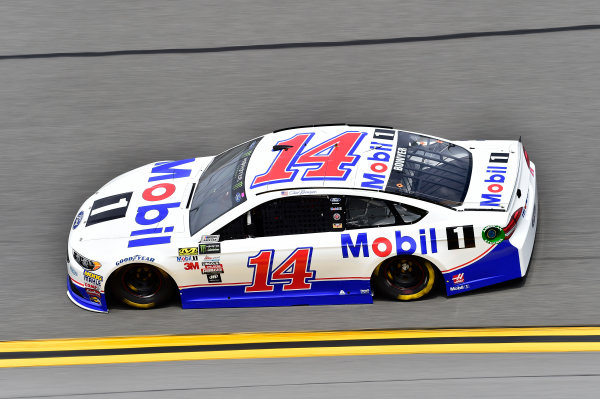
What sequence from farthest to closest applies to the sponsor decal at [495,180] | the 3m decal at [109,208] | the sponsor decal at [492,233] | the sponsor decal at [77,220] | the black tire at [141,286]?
the sponsor decal at [77,220] < the 3m decal at [109,208] < the black tire at [141,286] < the sponsor decal at [495,180] < the sponsor decal at [492,233]

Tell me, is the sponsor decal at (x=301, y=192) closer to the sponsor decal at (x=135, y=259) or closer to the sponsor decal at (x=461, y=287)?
the sponsor decal at (x=135, y=259)

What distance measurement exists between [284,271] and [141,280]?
1495 mm

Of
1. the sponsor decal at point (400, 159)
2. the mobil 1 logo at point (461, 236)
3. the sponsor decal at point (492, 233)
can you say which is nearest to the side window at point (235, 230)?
the sponsor decal at point (400, 159)

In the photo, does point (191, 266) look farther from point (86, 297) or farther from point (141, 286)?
point (86, 297)

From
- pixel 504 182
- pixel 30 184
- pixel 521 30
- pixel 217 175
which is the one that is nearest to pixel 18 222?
pixel 30 184

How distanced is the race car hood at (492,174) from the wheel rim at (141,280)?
3.08 meters

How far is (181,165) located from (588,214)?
452cm

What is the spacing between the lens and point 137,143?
438 inches

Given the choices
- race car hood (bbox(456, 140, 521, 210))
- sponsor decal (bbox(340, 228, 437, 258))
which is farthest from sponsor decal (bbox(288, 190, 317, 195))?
race car hood (bbox(456, 140, 521, 210))

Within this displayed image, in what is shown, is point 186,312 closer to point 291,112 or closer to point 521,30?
point 291,112

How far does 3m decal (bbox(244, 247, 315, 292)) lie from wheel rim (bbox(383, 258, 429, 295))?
0.75m

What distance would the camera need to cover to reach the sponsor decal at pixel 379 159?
8.05 meters

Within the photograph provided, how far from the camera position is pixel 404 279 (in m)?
8.26

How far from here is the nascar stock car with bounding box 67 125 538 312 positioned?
7.99 metres
